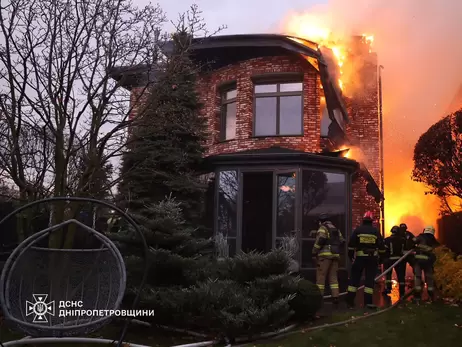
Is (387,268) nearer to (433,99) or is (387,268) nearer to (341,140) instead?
(341,140)

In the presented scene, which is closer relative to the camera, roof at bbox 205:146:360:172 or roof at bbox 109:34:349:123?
roof at bbox 205:146:360:172

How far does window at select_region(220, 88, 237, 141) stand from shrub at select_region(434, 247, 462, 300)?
7.49 metres

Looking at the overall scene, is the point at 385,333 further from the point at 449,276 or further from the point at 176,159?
the point at 176,159

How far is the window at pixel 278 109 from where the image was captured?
14.1 meters

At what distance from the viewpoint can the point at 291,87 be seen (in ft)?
47.1

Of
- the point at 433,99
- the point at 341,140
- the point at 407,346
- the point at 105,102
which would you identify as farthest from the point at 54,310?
the point at 433,99

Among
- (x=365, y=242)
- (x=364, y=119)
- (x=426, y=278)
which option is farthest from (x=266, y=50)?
(x=426, y=278)

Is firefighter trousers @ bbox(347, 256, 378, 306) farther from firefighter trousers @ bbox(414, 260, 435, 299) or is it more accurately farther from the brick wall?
the brick wall

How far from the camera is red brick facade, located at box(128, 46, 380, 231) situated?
1378cm

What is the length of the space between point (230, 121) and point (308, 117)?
2.78 metres

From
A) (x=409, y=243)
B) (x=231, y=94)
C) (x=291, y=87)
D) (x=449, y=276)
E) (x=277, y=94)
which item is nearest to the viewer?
(x=449, y=276)

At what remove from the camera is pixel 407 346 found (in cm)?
641

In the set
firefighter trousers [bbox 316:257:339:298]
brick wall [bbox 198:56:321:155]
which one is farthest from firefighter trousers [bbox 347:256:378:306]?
brick wall [bbox 198:56:321:155]

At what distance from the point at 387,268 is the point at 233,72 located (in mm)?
7779
